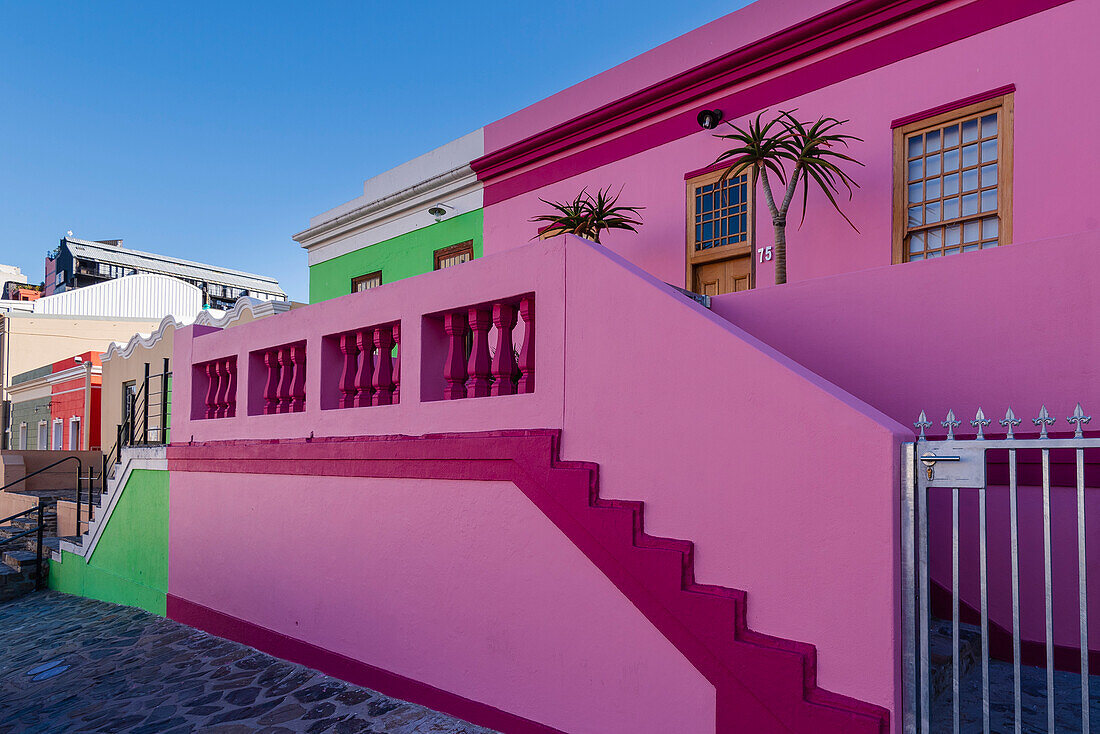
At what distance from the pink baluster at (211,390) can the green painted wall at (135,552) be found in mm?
999

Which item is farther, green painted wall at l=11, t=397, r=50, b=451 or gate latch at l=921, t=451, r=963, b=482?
green painted wall at l=11, t=397, r=50, b=451

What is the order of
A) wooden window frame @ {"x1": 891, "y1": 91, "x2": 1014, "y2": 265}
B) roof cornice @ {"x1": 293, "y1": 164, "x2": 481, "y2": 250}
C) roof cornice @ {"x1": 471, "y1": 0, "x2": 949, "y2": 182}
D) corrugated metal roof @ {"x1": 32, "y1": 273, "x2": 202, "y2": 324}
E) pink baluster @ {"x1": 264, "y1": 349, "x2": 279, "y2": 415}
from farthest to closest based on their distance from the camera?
1. corrugated metal roof @ {"x1": 32, "y1": 273, "x2": 202, "y2": 324}
2. roof cornice @ {"x1": 293, "y1": 164, "x2": 481, "y2": 250}
3. roof cornice @ {"x1": 471, "y1": 0, "x2": 949, "y2": 182}
4. pink baluster @ {"x1": 264, "y1": 349, "x2": 279, "y2": 415}
5. wooden window frame @ {"x1": 891, "y1": 91, "x2": 1014, "y2": 265}

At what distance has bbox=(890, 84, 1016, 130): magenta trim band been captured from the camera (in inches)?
223

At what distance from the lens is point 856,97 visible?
653cm

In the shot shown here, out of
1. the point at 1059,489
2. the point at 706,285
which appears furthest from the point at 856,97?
the point at 1059,489

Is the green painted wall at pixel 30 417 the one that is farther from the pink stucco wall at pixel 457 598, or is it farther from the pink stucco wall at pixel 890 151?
the pink stucco wall at pixel 890 151

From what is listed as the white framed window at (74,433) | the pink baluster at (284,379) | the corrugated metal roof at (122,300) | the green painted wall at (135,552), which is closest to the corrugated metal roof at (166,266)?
the corrugated metal roof at (122,300)

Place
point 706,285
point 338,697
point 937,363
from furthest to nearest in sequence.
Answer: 1. point 706,285
2. point 338,697
3. point 937,363

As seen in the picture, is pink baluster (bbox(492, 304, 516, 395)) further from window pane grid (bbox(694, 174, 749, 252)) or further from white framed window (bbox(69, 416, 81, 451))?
white framed window (bbox(69, 416, 81, 451))

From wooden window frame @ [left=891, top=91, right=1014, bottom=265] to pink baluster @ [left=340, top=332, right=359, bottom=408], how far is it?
4.87 metres

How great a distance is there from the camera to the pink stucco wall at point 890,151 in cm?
534

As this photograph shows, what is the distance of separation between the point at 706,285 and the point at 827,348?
2.98 m

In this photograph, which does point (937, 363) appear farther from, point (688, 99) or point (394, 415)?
point (688, 99)

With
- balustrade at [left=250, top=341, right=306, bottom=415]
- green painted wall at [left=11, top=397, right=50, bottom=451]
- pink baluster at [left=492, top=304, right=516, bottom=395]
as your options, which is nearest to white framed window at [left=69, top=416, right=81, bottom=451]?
green painted wall at [left=11, top=397, right=50, bottom=451]
